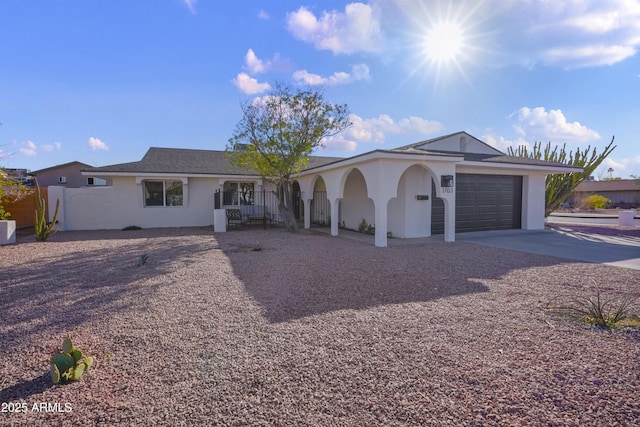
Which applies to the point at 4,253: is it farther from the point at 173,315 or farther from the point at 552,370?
the point at 552,370

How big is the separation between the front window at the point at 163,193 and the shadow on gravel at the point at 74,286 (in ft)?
20.7

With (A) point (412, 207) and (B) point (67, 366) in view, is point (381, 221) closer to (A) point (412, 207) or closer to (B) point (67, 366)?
(A) point (412, 207)

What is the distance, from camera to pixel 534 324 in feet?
12.8

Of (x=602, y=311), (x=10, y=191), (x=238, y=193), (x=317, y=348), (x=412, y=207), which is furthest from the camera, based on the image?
(x=238, y=193)

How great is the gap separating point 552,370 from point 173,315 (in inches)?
165

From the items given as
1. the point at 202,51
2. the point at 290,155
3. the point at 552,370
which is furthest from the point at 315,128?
the point at 552,370

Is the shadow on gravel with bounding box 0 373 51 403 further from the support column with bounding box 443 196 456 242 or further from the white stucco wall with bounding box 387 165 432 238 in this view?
the white stucco wall with bounding box 387 165 432 238

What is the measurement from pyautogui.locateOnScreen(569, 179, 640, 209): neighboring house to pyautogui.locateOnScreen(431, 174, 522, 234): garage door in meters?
30.4

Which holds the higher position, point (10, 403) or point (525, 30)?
point (525, 30)

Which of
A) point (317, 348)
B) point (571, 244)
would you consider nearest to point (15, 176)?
point (317, 348)

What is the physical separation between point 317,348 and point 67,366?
6.99ft

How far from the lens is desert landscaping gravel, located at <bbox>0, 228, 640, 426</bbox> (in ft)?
7.63

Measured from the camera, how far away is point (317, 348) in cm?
328

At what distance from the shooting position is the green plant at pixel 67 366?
2602 millimetres
